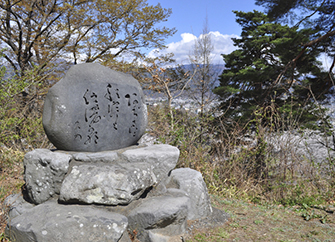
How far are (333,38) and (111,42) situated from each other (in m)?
6.97

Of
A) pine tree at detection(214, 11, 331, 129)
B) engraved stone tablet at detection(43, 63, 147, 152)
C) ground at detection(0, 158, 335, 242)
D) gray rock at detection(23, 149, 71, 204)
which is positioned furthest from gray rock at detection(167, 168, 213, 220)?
pine tree at detection(214, 11, 331, 129)

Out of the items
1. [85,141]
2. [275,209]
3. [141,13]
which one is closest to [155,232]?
[85,141]

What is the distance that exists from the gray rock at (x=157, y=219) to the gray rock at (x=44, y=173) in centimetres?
105

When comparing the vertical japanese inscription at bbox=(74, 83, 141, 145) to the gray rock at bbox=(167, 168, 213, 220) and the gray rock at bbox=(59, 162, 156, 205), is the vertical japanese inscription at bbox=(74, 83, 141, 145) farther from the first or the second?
the gray rock at bbox=(167, 168, 213, 220)

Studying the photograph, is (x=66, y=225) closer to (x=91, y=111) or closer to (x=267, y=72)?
(x=91, y=111)

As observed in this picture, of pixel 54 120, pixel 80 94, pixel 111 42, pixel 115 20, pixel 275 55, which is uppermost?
pixel 115 20

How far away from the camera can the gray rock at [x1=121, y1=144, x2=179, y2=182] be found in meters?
3.56

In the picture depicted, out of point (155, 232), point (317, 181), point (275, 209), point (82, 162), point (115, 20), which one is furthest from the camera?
point (115, 20)

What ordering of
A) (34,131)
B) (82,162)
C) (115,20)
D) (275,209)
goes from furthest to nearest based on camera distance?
(115,20), (34,131), (275,209), (82,162)

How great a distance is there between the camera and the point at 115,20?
909 cm

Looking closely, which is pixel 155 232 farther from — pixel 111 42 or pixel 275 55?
pixel 111 42

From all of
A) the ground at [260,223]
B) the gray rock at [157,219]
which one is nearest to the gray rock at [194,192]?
the ground at [260,223]

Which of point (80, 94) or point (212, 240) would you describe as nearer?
point (212, 240)

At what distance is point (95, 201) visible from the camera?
3084 millimetres
